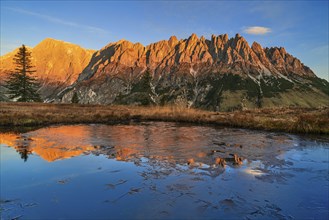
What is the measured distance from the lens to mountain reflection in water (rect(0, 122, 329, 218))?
384 inches

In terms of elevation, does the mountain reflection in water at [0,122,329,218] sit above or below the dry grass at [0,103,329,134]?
below

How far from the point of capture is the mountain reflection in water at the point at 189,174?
32.0ft

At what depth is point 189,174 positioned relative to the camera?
13758 millimetres

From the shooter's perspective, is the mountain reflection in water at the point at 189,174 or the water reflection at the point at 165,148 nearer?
the mountain reflection in water at the point at 189,174

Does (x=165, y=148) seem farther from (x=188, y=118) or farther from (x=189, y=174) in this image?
(x=188, y=118)

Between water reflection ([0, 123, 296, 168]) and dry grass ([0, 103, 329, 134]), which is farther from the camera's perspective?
dry grass ([0, 103, 329, 134])

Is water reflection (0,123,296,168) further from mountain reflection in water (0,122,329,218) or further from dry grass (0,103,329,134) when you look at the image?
dry grass (0,103,329,134)

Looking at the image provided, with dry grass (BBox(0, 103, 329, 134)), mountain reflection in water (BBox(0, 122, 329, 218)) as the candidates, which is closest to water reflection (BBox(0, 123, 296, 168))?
mountain reflection in water (BBox(0, 122, 329, 218))

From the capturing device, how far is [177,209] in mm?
9602

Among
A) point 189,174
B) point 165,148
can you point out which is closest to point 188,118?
point 165,148

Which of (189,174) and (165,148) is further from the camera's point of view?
(165,148)

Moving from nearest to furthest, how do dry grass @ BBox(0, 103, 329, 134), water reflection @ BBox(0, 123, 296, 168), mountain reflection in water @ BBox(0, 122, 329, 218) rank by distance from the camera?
mountain reflection in water @ BBox(0, 122, 329, 218) < water reflection @ BBox(0, 123, 296, 168) < dry grass @ BBox(0, 103, 329, 134)

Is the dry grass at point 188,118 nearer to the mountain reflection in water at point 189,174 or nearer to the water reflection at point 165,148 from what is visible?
the water reflection at point 165,148

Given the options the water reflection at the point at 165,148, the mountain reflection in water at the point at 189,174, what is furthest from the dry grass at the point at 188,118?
the mountain reflection in water at the point at 189,174
